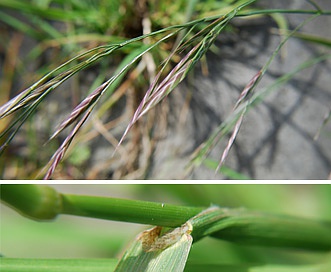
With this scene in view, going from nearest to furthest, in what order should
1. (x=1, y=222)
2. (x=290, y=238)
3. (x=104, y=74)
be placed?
(x=290, y=238) < (x=1, y=222) < (x=104, y=74)

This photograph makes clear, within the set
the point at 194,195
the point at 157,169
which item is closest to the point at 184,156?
the point at 157,169

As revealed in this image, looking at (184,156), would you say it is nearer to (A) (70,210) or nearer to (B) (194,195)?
(B) (194,195)

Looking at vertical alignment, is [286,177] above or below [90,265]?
above

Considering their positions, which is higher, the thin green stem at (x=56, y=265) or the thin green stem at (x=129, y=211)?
the thin green stem at (x=129, y=211)

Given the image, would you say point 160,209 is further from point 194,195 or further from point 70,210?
point 194,195

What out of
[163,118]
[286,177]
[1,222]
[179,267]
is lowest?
[179,267]

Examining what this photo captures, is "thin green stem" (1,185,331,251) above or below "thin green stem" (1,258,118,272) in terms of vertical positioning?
above

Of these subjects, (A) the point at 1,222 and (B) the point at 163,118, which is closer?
(A) the point at 1,222

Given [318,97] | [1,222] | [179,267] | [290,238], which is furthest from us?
[318,97]

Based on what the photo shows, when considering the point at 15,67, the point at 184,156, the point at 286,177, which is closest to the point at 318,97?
the point at 286,177
